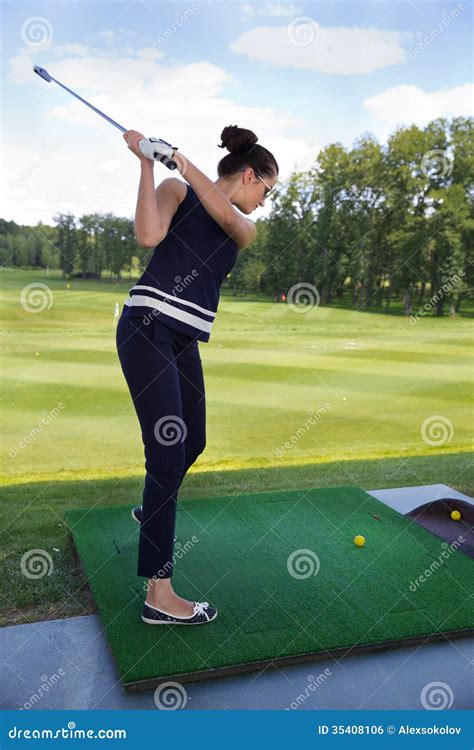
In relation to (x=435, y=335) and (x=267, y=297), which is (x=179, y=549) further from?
(x=267, y=297)

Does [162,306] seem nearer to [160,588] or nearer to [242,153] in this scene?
[242,153]

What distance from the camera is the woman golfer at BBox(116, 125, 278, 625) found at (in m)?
2.24

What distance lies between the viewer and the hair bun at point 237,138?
7.62 ft

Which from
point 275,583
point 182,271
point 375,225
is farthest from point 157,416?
point 375,225

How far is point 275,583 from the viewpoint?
2.71m

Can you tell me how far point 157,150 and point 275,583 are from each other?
64.5 inches

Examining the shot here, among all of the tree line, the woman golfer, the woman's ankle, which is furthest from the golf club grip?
the tree line

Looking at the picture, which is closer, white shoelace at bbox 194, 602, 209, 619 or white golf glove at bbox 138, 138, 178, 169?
white golf glove at bbox 138, 138, 178, 169

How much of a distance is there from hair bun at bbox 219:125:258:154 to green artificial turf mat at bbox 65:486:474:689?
62.3 inches

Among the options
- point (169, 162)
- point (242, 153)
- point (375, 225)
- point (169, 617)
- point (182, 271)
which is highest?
point (375, 225)

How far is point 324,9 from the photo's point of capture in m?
18.5

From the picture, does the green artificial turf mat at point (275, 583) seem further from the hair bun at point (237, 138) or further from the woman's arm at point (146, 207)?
the hair bun at point (237, 138)

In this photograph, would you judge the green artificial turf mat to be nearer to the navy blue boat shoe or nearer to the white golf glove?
the navy blue boat shoe

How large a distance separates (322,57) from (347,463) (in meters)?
19.1
